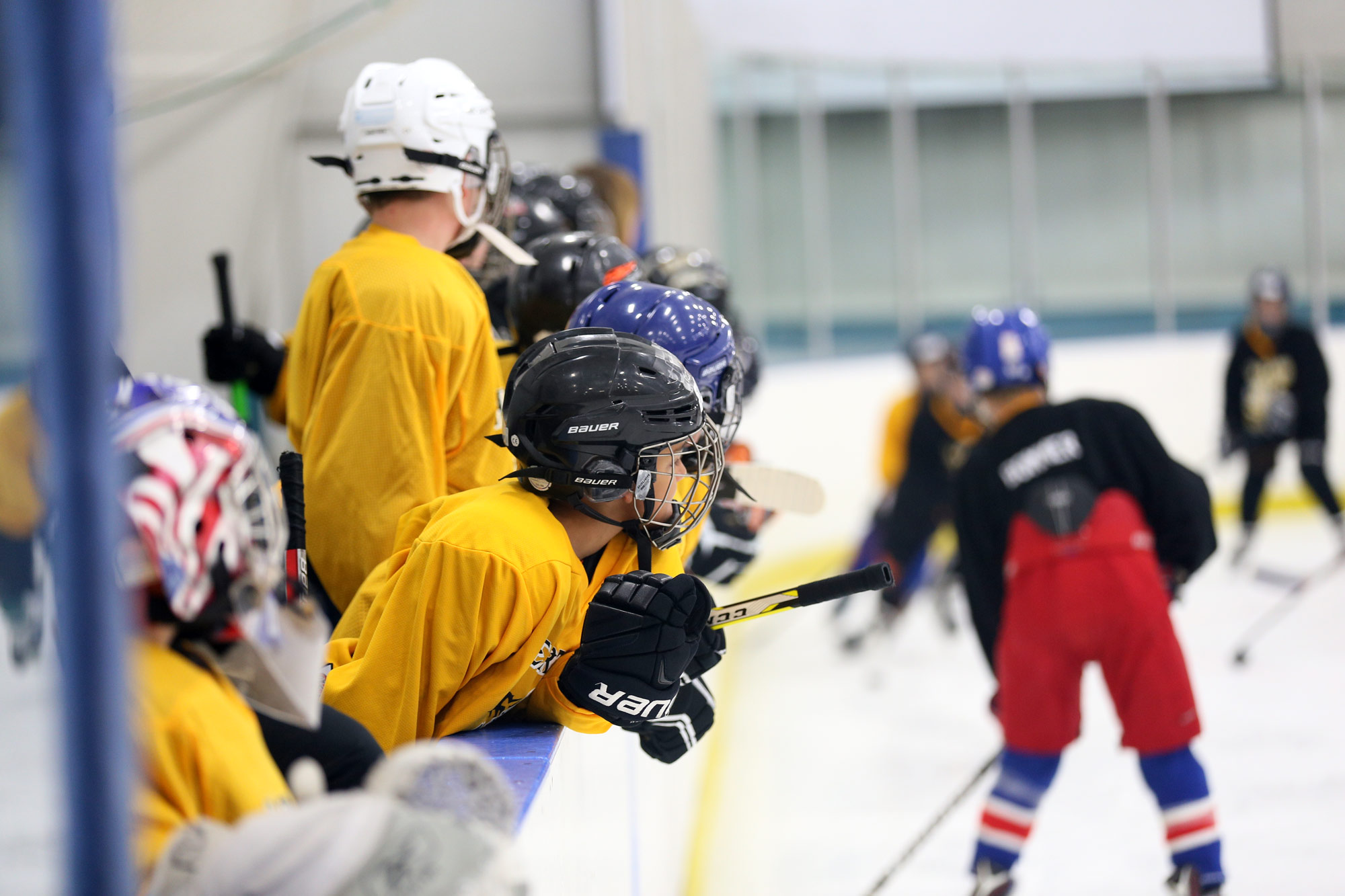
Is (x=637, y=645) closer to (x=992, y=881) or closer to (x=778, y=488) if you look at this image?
(x=778, y=488)

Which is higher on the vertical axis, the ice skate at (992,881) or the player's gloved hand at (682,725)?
the player's gloved hand at (682,725)

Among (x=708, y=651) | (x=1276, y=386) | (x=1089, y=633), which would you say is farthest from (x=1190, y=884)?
(x=1276, y=386)

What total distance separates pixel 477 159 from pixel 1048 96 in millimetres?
8183

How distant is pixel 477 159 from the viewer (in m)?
1.85

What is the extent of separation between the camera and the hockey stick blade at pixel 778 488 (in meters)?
1.66

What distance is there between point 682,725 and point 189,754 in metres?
0.78

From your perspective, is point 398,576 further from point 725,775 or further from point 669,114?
point 669,114

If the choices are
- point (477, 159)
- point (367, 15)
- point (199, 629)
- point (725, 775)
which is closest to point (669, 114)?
point (367, 15)

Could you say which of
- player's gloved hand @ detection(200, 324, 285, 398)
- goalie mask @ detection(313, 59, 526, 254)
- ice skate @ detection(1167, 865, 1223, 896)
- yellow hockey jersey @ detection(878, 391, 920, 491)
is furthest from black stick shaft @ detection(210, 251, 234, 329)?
yellow hockey jersey @ detection(878, 391, 920, 491)

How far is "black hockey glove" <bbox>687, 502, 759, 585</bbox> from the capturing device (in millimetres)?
2162

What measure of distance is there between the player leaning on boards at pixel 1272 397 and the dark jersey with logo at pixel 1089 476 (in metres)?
3.84

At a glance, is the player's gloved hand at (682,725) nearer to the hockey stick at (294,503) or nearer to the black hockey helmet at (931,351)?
the hockey stick at (294,503)

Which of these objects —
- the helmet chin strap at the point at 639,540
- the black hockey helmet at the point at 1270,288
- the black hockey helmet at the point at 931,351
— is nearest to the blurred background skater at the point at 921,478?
the black hockey helmet at the point at 931,351

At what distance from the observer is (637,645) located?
47.8 inches
